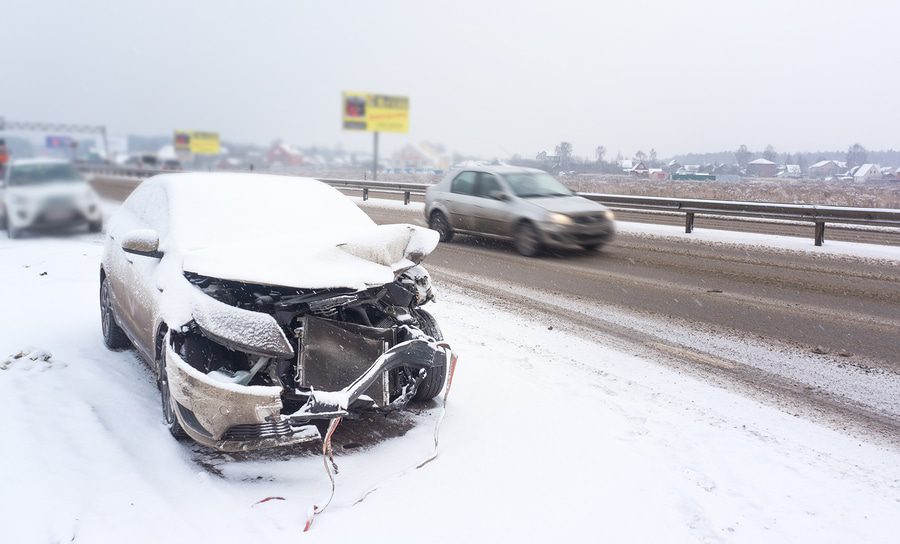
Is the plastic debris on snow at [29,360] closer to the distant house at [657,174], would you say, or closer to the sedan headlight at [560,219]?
the sedan headlight at [560,219]

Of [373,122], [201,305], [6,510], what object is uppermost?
[373,122]

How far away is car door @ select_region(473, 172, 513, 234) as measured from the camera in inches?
504

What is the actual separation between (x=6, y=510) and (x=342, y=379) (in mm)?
1823

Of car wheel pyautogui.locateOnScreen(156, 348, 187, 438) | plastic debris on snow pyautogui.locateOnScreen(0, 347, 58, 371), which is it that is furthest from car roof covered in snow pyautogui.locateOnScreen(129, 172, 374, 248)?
plastic debris on snow pyautogui.locateOnScreen(0, 347, 58, 371)

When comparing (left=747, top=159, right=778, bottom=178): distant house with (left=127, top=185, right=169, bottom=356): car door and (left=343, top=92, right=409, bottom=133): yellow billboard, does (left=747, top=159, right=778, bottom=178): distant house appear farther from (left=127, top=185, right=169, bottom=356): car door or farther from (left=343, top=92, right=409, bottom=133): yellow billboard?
(left=343, top=92, right=409, bottom=133): yellow billboard

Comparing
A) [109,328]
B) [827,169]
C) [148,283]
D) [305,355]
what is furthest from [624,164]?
[305,355]

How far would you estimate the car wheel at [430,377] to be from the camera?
4627mm

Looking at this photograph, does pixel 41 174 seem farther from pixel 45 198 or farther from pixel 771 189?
pixel 771 189

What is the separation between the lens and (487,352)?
20.3 ft

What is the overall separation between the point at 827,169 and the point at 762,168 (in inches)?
45.4

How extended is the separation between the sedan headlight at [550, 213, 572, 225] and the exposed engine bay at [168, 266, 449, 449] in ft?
26.1

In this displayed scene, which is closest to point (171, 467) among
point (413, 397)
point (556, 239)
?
point (413, 397)

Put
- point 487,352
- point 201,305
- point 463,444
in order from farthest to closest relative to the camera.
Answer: point 487,352 < point 463,444 < point 201,305

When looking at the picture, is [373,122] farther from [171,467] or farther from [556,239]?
[171,467]
